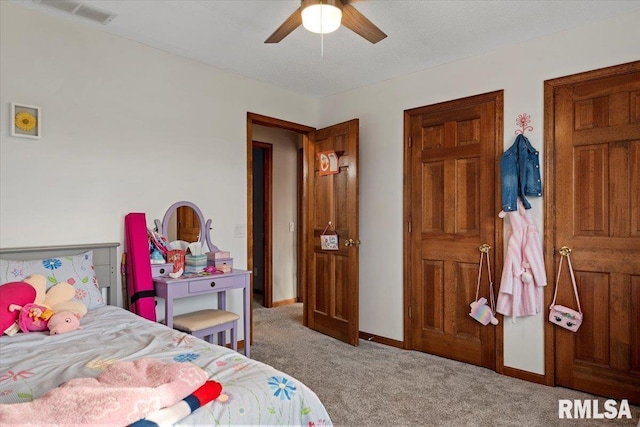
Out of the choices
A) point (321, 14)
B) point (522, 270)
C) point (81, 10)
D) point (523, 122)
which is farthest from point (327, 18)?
point (522, 270)

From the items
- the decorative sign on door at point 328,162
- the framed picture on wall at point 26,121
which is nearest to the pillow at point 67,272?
the framed picture on wall at point 26,121

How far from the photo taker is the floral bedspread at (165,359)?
120 cm

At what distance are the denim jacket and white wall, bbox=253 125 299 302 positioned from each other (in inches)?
122

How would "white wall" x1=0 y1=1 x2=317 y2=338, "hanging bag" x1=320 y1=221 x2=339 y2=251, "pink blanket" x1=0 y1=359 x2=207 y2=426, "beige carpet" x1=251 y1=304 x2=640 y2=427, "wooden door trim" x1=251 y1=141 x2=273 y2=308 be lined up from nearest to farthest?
1. "pink blanket" x1=0 y1=359 x2=207 y2=426
2. "beige carpet" x1=251 y1=304 x2=640 y2=427
3. "white wall" x1=0 y1=1 x2=317 y2=338
4. "hanging bag" x1=320 y1=221 x2=339 y2=251
5. "wooden door trim" x1=251 y1=141 x2=273 y2=308

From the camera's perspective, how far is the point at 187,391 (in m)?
1.14

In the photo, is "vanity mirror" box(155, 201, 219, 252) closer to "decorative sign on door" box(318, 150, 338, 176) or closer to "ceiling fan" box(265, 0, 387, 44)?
"decorative sign on door" box(318, 150, 338, 176)

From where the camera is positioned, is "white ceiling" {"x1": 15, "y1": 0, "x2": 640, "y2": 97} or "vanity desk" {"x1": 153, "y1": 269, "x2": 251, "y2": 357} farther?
"vanity desk" {"x1": 153, "y1": 269, "x2": 251, "y2": 357}

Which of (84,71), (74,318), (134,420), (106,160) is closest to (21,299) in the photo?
(74,318)

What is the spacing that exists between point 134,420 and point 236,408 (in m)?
0.29

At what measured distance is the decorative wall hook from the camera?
284 cm

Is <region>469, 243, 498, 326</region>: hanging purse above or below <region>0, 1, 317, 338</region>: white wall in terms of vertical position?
below

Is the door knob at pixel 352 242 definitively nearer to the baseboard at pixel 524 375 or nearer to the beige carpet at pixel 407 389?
the beige carpet at pixel 407 389

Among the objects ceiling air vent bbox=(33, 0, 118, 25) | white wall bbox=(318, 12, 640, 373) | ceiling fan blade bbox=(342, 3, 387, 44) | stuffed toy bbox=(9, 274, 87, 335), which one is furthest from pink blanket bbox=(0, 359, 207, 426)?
white wall bbox=(318, 12, 640, 373)

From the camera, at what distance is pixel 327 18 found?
1939 mm
